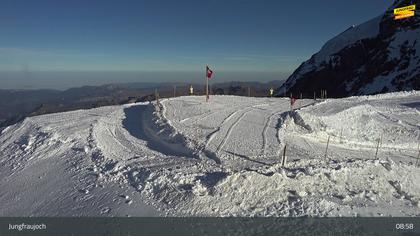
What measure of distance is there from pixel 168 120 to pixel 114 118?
4.88 meters

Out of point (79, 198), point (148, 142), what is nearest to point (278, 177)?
point (79, 198)

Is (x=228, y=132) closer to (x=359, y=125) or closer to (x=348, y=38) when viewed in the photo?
(x=359, y=125)

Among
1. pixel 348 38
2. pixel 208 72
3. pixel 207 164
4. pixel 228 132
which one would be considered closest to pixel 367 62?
pixel 348 38

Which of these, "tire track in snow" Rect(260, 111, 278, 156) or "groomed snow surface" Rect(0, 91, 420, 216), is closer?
"groomed snow surface" Rect(0, 91, 420, 216)

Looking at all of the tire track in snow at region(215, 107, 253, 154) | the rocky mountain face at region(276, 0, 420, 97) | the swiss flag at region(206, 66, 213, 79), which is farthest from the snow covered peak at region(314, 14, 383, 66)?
the tire track in snow at region(215, 107, 253, 154)

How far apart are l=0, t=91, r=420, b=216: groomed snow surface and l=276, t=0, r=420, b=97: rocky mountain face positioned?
53611mm

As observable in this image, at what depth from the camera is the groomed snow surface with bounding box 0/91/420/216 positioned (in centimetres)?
1328

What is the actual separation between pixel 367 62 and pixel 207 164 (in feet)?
287

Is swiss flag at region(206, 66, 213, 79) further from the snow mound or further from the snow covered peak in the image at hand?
the snow covered peak

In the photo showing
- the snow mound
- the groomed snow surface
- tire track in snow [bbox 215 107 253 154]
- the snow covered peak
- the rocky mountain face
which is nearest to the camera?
the groomed snow surface

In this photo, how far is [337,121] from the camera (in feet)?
87.6

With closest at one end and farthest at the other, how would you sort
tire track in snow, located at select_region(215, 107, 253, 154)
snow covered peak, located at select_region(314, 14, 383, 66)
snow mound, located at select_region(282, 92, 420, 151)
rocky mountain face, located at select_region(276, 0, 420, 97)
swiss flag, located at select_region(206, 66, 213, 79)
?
tire track in snow, located at select_region(215, 107, 253, 154), snow mound, located at select_region(282, 92, 420, 151), swiss flag, located at select_region(206, 66, 213, 79), rocky mountain face, located at select_region(276, 0, 420, 97), snow covered peak, located at select_region(314, 14, 383, 66)

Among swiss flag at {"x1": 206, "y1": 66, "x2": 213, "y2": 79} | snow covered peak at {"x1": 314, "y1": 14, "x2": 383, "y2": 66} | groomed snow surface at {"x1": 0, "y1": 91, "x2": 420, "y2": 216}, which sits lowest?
groomed snow surface at {"x1": 0, "y1": 91, "x2": 420, "y2": 216}

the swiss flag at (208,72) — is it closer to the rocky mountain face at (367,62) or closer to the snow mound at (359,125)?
the snow mound at (359,125)
